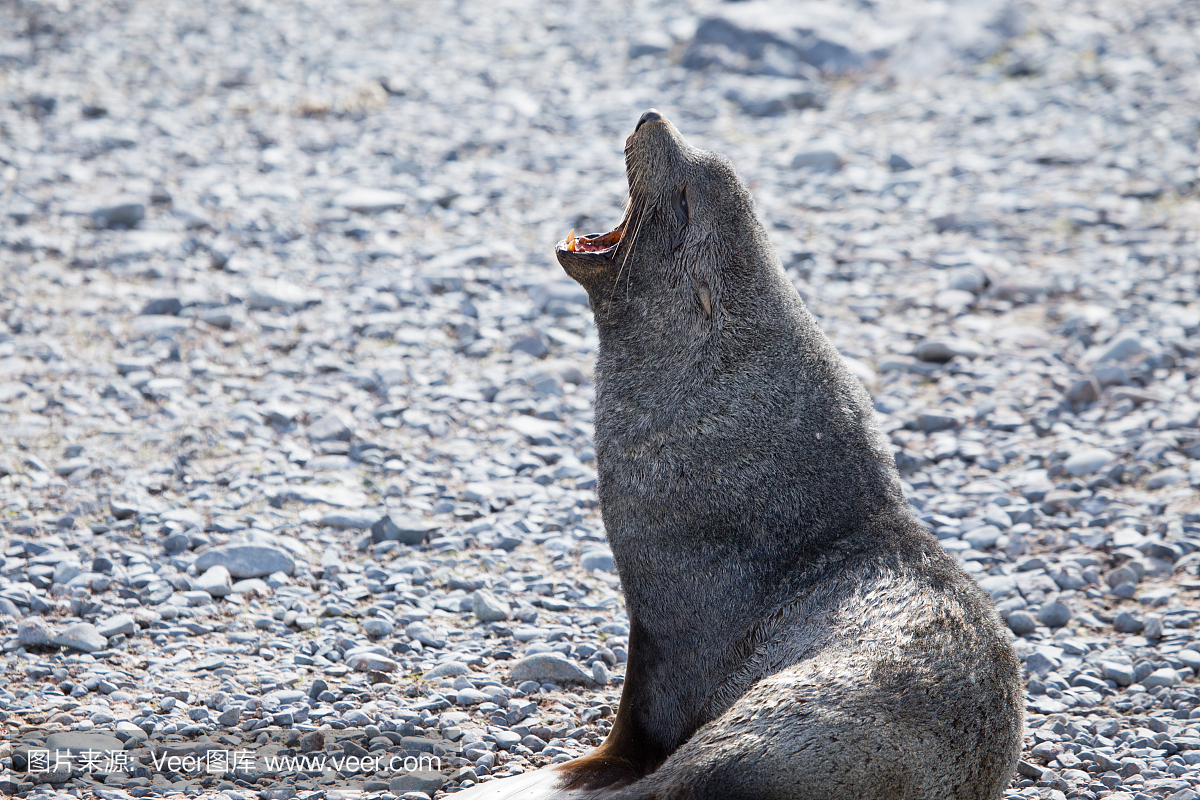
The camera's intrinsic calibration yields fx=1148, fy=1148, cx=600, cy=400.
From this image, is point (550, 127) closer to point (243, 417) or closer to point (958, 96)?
point (958, 96)

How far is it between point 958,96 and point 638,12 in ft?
16.5

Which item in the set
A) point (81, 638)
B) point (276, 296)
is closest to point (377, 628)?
point (81, 638)

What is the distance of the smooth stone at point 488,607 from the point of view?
5086mm

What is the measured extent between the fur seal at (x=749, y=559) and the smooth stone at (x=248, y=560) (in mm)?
1822

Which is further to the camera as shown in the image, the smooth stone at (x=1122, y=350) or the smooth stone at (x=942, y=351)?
the smooth stone at (x=942, y=351)

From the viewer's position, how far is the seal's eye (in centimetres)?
445

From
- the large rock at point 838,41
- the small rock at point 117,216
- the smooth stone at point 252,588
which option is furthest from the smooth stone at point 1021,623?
the large rock at point 838,41

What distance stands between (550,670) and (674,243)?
1811 millimetres

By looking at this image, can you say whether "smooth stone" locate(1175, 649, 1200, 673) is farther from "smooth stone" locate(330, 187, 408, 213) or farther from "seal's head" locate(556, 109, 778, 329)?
"smooth stone" locate(330, 187, 408, 213)

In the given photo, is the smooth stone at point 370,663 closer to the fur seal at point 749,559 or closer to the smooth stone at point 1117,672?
the fur seal at point 749,559

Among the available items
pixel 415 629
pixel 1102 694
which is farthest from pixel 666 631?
pixel 1102 694

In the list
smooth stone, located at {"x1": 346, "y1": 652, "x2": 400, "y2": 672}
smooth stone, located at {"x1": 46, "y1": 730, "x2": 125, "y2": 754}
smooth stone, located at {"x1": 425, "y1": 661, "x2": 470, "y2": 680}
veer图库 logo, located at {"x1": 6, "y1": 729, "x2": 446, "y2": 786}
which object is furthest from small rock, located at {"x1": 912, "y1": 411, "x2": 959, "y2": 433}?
smooth stone, located at {"x1": 46, "y1": 730, "x2": 125, "y2": 754}

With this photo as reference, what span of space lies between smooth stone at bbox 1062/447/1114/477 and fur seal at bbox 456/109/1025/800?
2.77m

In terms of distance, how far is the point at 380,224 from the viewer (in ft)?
31.5
